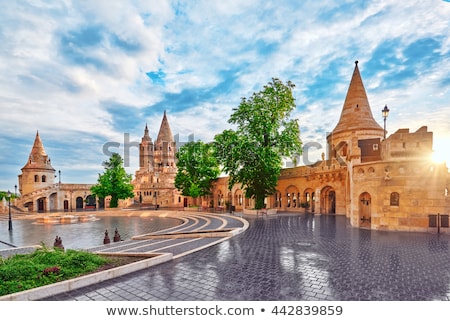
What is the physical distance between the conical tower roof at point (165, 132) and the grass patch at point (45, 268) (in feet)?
208

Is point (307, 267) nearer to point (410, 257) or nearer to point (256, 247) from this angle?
point (256, 247)

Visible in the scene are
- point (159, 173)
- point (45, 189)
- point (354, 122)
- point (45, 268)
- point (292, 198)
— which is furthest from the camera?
point (159, 173)

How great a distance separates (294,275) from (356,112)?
84.8 ft

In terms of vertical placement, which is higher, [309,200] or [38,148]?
[38,148]

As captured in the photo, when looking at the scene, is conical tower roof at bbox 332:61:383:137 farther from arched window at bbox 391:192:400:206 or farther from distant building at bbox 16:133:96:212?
distant building at bbox 16:133:96:212

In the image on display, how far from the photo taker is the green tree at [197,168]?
116ft

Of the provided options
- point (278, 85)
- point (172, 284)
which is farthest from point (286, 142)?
point (172, 284)

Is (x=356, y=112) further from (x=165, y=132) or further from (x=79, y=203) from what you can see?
(x=165, y=132)

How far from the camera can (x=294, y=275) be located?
6.85 metres

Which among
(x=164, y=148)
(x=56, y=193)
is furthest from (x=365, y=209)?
(x=164, y=148)

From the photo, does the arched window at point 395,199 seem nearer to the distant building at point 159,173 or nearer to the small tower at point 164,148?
the distant building at point 159,173

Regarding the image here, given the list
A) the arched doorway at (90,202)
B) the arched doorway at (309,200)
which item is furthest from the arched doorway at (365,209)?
the arched doorway at (90,202)

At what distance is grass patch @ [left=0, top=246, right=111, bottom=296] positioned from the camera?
19.0 ft

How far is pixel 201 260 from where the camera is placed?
8.38 m
